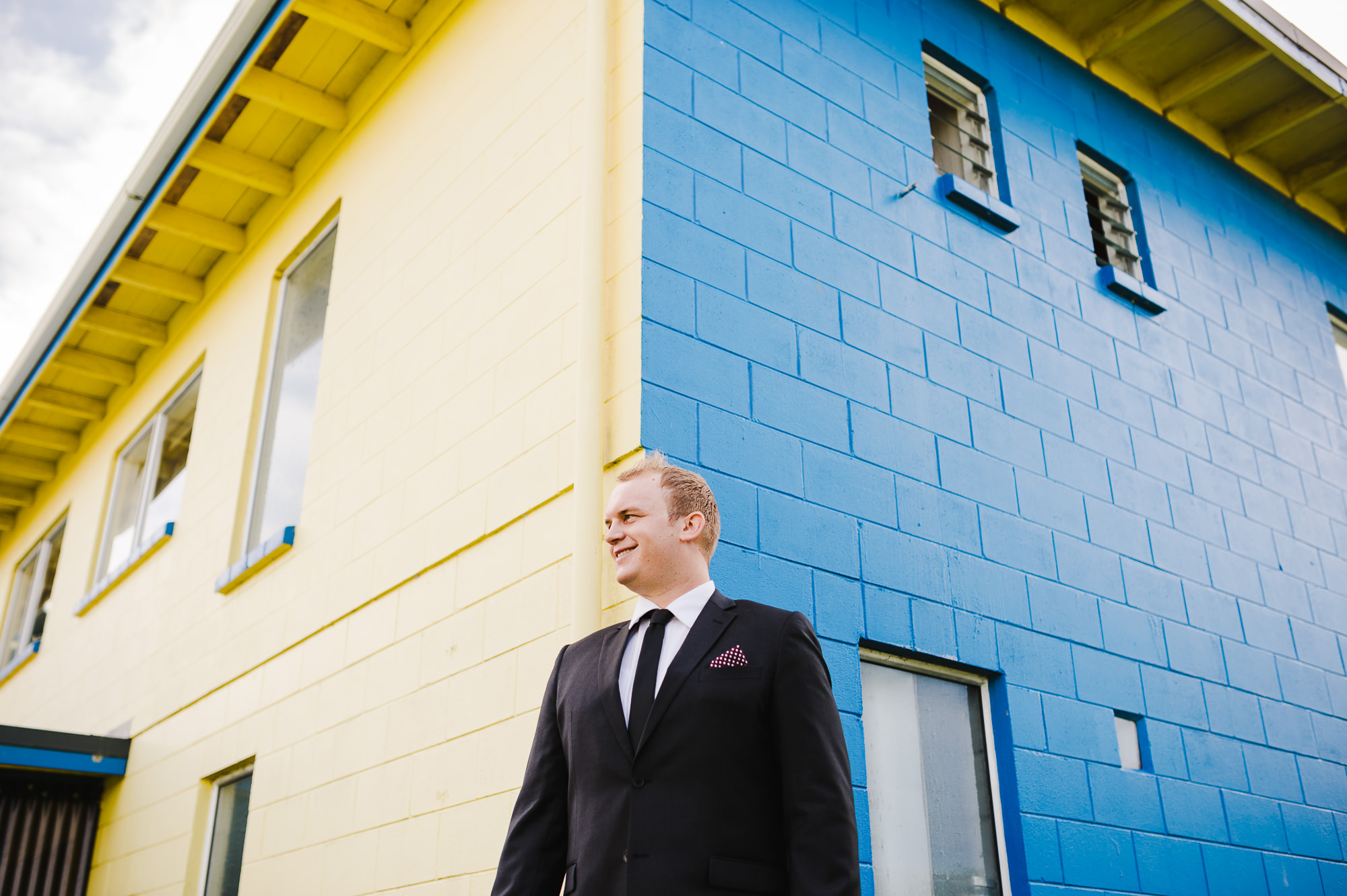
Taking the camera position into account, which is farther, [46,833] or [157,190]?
[157,190]

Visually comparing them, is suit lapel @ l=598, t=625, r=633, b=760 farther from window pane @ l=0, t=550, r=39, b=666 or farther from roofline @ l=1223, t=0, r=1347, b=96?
window pane @ l=0, t=550, r=39, b=666

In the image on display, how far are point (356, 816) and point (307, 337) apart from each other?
313 cm

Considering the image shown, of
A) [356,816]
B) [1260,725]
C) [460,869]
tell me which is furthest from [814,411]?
[1260,725]

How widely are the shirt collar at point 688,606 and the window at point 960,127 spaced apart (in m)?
3.53

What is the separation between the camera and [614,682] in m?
2.70

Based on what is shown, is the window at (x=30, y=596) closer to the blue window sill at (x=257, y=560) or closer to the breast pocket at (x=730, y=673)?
the blue window sill at (x=257, y=560)

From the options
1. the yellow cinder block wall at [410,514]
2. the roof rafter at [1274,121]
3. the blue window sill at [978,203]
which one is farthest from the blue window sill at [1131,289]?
the yellow cinder block wall at [410,514]

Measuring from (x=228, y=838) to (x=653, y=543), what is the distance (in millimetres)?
4046

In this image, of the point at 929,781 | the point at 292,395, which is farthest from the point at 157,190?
the point at 929,781

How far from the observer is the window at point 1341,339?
7.95 metres

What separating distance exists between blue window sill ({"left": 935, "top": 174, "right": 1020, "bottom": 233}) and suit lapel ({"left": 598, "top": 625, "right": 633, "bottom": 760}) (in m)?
3.22

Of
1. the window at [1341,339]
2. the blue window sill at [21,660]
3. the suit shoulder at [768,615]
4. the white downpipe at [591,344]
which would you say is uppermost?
the window at [1341,339]

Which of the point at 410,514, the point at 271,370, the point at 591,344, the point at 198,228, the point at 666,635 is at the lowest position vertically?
the point at 666,635

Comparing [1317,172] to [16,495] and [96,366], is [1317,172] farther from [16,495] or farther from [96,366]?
[16,495]
